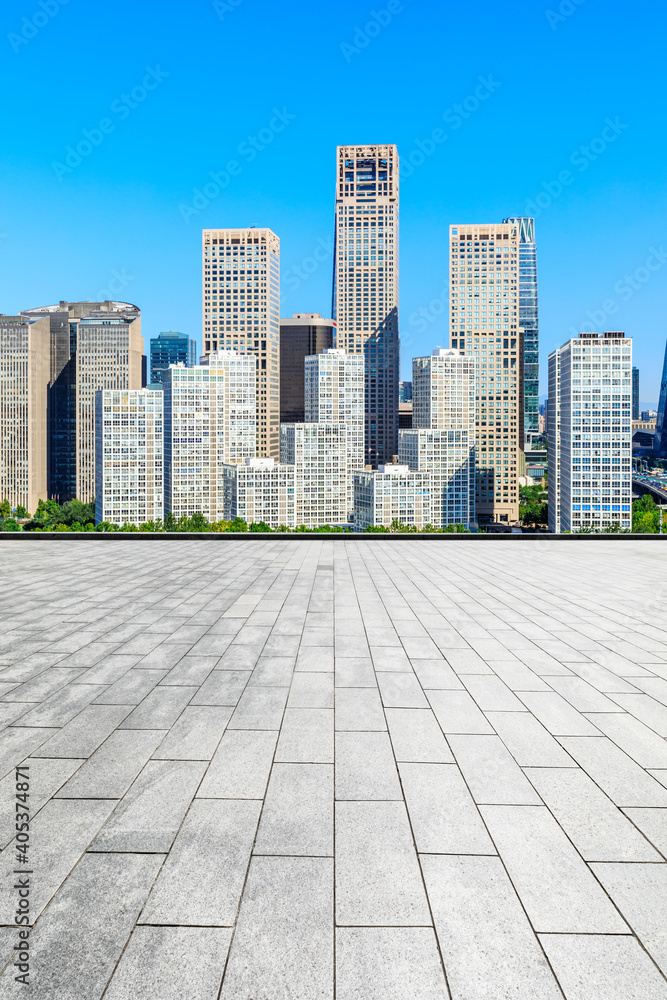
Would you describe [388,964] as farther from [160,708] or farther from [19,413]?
[19,413]

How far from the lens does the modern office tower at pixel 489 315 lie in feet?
499

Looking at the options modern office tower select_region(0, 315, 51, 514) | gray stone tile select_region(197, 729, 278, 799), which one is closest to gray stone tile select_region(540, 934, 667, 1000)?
gray stone tile select_region(197, 729, 278, 799)

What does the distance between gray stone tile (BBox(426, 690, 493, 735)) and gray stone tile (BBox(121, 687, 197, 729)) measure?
2.50m

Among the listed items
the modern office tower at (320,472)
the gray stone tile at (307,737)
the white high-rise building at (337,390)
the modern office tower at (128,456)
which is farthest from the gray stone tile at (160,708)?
the white high-rise building at (337,390)

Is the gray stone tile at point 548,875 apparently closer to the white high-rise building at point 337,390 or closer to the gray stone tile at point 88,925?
the gray stone tile at point 88,925

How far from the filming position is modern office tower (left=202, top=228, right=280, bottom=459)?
166 metres

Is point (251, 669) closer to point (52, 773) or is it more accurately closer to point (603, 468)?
point (52, 773)

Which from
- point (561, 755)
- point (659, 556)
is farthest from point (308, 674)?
point (659, 556)

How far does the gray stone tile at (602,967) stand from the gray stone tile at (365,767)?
1.49m

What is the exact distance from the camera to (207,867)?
12.1ft

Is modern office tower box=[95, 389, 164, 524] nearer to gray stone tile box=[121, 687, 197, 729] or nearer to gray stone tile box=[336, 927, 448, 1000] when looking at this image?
gray stone tile box=[121, 687, 197, 729]

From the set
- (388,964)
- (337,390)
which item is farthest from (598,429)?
(388,964)

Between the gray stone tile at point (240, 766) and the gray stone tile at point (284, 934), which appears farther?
the gray stone tile at point (240, 766)

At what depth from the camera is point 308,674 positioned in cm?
699
